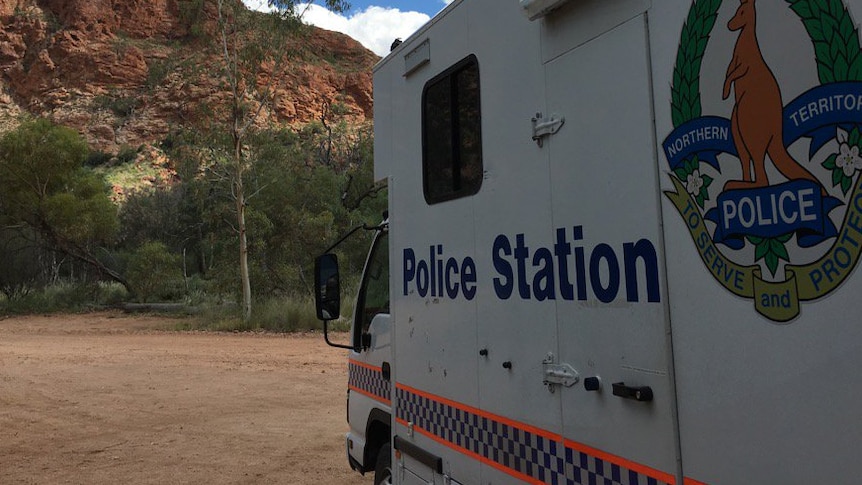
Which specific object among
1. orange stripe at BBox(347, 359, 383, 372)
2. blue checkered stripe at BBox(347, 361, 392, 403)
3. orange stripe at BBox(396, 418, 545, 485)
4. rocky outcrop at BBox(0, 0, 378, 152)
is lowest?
orange stripe at BBox(396, 418, 545, 485)

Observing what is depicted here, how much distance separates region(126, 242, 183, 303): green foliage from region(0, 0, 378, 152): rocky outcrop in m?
27.2

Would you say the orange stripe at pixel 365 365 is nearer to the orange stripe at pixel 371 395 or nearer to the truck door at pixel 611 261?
the orange stripe at pixel 371 395

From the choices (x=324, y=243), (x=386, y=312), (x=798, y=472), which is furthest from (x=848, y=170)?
(x=324, y=243)

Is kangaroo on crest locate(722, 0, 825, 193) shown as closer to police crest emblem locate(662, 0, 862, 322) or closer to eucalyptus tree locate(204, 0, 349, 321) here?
police crest emblem locate(662, 0, 862, 322)

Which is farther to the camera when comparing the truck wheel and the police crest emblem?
the truck wheel

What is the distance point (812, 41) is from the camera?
1504 mm

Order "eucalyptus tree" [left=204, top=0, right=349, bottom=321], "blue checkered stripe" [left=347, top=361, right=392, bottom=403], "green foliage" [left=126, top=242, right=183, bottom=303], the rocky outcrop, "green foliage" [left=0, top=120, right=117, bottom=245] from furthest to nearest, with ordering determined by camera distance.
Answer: the rocky outcrop, "green foliage" [left=0, top=120, right=117, bottom=245], "green foliage" [left=126, top=242, right=183, bottom=303], "eucalyptus tree" [left=204, top=0, right=349, bottom=321], "blue checkered stripe" [left=347, top=361, right=392, bottom=403]

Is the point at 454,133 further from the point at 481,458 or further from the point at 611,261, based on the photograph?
the point at 481,458

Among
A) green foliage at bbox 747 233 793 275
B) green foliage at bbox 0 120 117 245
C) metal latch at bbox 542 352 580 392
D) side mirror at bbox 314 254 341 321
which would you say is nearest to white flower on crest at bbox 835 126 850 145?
green foliage at bbox 747 233 793 275

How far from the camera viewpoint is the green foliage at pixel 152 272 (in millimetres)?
25203

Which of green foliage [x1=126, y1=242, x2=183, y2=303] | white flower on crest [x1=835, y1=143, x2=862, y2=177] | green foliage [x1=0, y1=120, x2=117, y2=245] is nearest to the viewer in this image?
white flower on crest [x1=835, y1=143, x2=862, y2=177]

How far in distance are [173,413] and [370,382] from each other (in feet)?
18.3

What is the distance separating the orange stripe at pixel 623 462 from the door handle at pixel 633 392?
20 centimetres

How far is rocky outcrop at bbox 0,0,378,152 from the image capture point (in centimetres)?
5381
